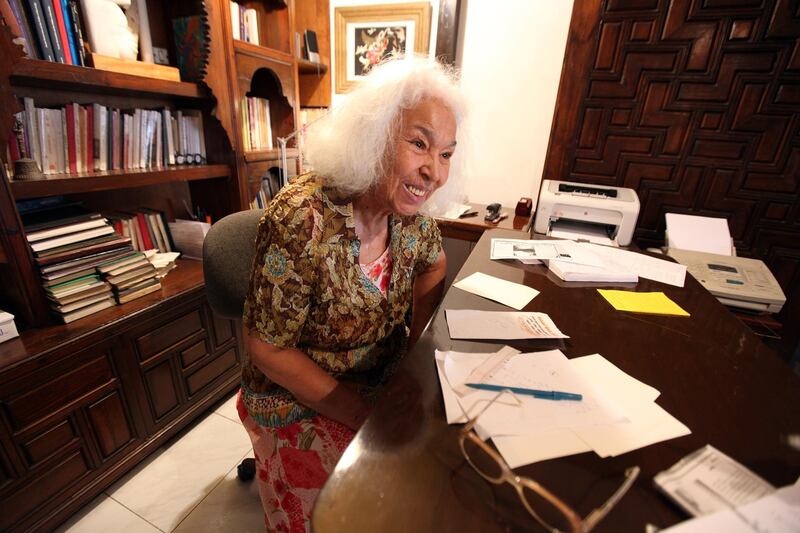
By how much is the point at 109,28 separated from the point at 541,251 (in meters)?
1.79

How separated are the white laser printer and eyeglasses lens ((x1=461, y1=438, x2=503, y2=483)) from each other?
1435 mm

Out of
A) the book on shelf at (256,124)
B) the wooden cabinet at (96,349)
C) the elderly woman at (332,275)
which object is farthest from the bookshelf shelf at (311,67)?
the elderly woman at (332,275)

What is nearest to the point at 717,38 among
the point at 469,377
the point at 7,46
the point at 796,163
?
the point at 796,163

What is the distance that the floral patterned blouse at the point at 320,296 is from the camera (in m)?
0.80

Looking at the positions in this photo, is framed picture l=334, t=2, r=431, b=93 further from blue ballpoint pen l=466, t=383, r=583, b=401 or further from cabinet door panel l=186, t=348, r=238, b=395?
blue ballpoint pen l=466, t=383, r=583, b=401

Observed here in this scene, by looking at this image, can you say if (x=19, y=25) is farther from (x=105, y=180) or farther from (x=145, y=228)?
(x=145, y=228)

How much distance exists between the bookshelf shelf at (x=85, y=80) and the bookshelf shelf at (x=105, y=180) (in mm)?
304

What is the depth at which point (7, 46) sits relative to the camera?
0.98 m

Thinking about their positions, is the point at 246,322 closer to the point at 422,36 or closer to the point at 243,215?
the point at 243,215

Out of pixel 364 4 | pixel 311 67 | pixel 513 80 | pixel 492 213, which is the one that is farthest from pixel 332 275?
pixel 364 4

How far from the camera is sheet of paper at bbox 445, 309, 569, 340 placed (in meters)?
0.80

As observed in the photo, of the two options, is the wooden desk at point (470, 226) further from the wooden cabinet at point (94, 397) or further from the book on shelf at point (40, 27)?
the book on shelf at point (40, 27)

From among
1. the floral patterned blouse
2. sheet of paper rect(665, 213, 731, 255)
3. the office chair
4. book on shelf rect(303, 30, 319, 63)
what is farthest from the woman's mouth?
book on shelf rect(303, 30, 319, 63)

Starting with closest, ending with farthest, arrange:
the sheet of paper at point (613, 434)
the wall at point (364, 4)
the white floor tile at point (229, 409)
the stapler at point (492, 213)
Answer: the sheet of paper at point (613, 434)
the white floor tile at point (229, 409)
the stapler at point (492, 213)
the wall at point (364, 4)
